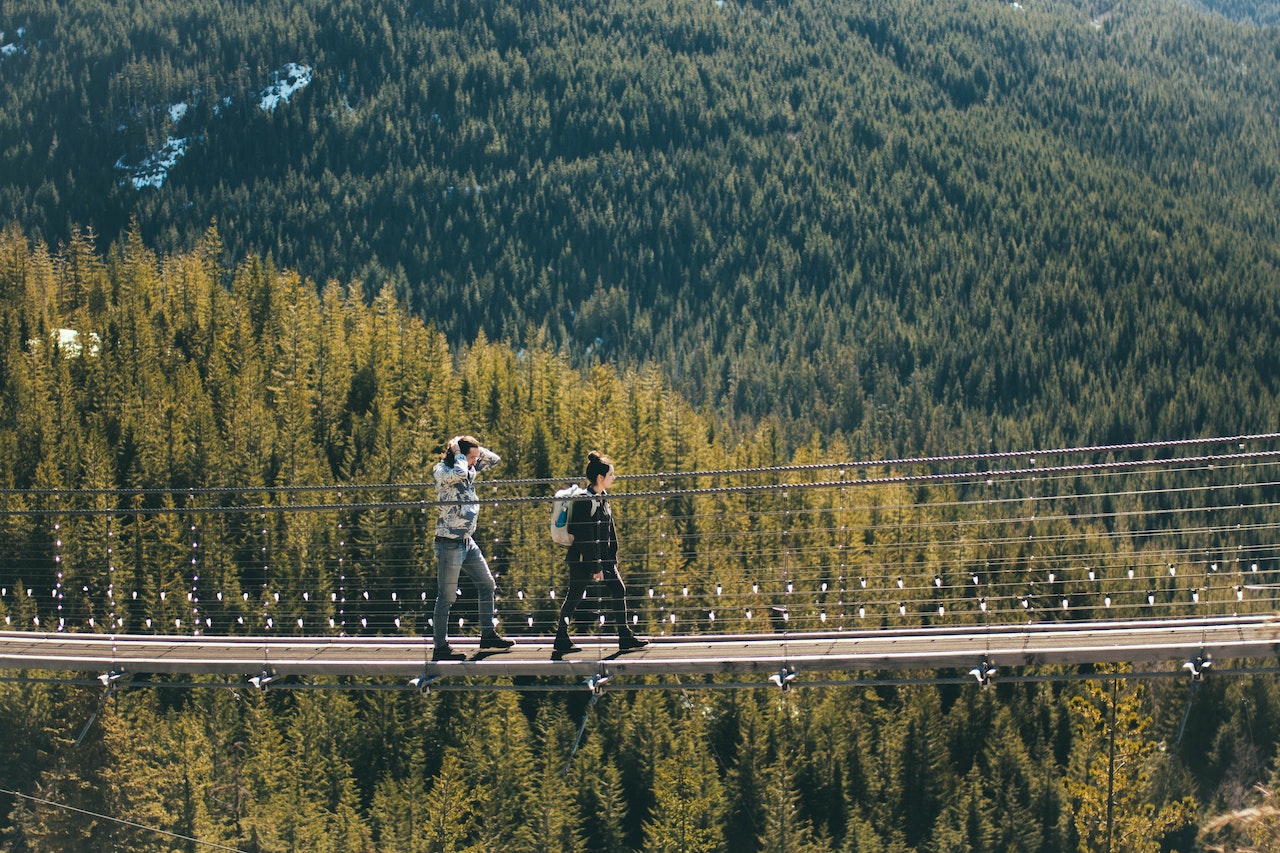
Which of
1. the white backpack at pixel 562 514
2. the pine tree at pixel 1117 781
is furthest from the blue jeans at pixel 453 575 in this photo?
the pine tree at pixel 1117 781

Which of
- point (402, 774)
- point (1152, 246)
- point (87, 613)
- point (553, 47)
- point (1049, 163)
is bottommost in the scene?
point (402, 774)

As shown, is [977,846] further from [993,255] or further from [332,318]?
[993,255]

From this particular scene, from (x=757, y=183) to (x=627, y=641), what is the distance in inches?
6199

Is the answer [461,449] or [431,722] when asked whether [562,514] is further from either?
[431,722]

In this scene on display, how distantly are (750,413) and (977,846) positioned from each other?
69.6 m

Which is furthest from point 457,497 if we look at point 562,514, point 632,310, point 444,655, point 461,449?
point 632,310

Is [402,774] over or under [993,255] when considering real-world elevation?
under

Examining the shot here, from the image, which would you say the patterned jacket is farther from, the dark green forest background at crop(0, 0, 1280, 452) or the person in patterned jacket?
the dark green forest background at crop(0, 0, 1280, 452)

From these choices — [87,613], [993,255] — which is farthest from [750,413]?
[87,613]

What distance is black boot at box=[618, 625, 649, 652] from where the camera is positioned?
11586mm

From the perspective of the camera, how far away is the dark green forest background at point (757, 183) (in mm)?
125375

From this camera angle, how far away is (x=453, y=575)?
36.8 feet

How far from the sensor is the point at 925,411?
11625 centimetres

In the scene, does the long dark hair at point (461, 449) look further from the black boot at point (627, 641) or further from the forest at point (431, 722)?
the forest at point (431, 722)
